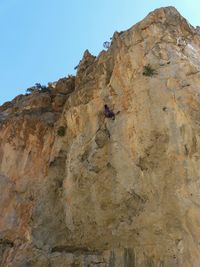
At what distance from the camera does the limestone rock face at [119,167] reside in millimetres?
17422

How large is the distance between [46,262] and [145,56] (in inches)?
426

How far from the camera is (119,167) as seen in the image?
19469mm

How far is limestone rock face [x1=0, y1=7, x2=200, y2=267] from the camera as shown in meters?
17.4

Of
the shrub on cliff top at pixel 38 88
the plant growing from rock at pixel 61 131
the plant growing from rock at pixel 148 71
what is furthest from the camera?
the shrub on cliff top at pixel 38 88

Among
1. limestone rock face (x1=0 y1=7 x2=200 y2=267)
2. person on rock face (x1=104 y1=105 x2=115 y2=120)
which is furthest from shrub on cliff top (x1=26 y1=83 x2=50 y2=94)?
person on rock face (x1=104 y1=105 x2=115 y2=120)

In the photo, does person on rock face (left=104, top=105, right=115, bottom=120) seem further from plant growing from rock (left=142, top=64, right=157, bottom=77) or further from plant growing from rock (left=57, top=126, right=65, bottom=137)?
plant growing from rock (left=57, top=126, right=65, bottom=137)

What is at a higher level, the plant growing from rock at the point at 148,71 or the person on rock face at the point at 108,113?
the plant growing from rock at the point at 148,71

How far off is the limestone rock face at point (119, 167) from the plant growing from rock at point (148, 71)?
0.14 meters

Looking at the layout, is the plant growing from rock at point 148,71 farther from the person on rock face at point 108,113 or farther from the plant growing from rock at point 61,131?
the plant growing from rock at point 61,131

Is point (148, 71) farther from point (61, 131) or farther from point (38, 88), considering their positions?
point (38, 88)

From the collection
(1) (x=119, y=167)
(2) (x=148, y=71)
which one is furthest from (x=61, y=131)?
(2) (x=148, y=71)

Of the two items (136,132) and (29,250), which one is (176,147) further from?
(29,250)

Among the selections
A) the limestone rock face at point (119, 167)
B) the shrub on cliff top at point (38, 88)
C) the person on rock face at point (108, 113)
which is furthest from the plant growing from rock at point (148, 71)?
the shrub on cliff top at point (38, 88)

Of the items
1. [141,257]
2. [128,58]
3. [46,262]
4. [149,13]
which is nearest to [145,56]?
[128,58]
